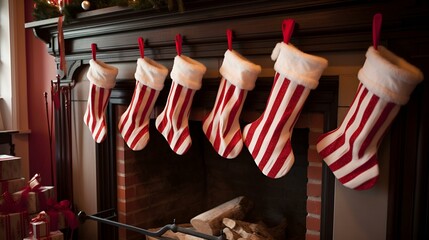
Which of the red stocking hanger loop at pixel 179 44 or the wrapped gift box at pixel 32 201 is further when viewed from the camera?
the wrapped gift box at pixel 32 201

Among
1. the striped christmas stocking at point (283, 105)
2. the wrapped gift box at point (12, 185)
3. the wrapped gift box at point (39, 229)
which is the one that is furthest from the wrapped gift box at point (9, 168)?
the striped christmas stocking at point (283, 105)

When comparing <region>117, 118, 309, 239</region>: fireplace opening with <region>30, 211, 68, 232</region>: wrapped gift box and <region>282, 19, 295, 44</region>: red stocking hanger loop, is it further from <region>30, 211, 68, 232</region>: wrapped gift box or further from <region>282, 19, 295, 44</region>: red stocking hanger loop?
<region>282, 19, 295, 44</region>: red stocking hanger loop

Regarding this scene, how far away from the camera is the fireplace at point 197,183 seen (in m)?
1.84

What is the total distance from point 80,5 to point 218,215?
1.16 meters

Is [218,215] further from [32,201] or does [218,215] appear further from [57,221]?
[32,201]

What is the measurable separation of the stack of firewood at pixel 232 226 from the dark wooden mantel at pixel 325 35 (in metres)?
0.65

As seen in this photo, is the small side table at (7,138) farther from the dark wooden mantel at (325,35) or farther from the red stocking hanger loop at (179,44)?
the red stocking hanger loop at (179,44)

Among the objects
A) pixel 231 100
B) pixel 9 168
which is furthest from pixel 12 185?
pixel 231 100

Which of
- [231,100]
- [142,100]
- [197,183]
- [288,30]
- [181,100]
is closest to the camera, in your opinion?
[288,30]

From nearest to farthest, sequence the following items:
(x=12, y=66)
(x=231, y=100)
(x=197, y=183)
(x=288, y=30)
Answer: (x=288, y=30) → (x=231, y=100) → (x=197, y=183) → (x=12, y=66)

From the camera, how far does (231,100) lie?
4.43ft

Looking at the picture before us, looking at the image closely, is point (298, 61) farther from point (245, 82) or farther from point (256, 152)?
point (256, 152)

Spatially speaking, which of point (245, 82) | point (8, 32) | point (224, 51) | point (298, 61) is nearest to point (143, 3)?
point (224, 51)

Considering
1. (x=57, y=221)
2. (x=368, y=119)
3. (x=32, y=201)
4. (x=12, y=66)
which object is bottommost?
(x=57, y=221)
